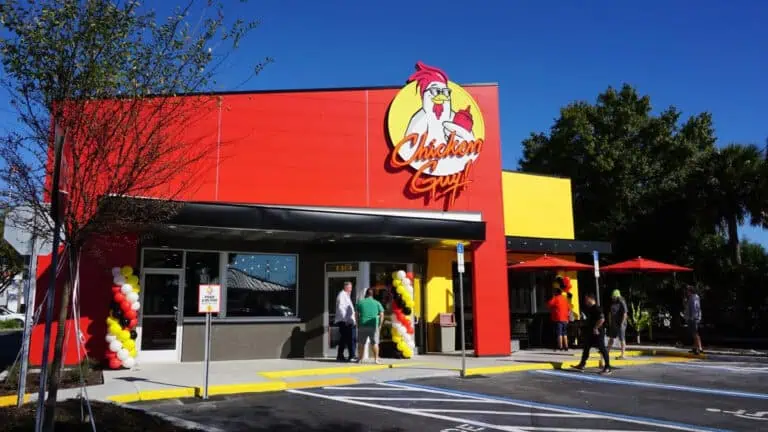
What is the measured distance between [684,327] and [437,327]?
10.7 metres

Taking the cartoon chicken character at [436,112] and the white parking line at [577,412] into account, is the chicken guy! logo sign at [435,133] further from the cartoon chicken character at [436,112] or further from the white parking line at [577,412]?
the white parking line at [577,412]

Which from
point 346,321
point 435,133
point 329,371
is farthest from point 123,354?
point 435,133

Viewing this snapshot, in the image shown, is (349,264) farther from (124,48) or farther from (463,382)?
(124,48)

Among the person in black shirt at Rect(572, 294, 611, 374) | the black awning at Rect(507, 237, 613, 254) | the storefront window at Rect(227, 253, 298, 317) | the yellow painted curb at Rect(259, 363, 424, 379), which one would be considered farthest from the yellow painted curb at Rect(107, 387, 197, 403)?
the black awning at Rect(507, 237, 613, 254)

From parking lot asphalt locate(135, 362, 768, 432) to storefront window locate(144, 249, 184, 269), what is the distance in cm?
554

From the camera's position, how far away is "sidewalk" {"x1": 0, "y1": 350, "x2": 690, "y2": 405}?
988 cm

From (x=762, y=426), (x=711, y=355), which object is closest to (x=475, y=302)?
(x=711, y=355)

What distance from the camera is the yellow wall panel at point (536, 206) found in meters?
20.0

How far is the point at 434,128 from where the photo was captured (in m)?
16.3

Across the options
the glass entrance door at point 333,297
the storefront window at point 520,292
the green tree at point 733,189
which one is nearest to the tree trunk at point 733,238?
the green tree at point 733,189

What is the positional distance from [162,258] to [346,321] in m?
4.71

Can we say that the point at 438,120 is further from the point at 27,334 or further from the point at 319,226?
the point at 27,334

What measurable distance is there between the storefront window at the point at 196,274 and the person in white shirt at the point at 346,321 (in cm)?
322

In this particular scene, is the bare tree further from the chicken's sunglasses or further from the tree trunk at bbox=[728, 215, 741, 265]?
the tree trunk at bbox=[728, 215, 741, 265]
